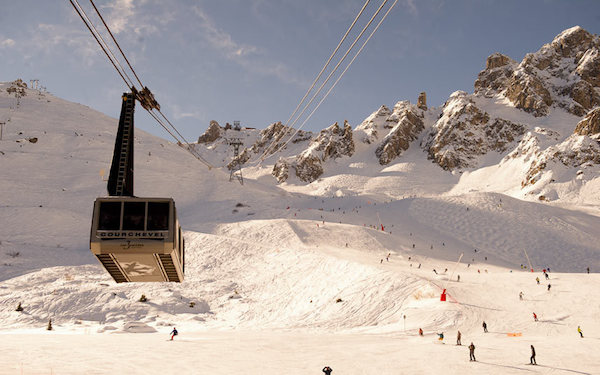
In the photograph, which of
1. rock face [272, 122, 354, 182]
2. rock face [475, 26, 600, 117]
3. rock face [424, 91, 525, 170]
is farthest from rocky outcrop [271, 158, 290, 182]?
rock face [475, 26, 600, 117]

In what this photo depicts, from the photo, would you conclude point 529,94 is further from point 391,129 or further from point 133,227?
point 133,227

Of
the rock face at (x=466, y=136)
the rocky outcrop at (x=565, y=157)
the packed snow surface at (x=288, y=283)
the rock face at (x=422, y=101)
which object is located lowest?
the packed snow surface at (x=288, y=283)

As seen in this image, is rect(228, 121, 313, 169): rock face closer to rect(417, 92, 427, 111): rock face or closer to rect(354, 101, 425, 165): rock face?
rect(354, 101, 425, 165): rock face

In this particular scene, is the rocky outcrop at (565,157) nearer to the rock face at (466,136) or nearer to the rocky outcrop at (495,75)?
the rock face at (466,136)

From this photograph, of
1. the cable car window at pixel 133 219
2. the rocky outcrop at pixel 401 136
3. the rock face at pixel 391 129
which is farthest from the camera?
the rock face at pixel 391 129

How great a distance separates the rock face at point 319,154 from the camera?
121 m

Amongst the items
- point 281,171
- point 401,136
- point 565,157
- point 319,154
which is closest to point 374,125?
point 401,136

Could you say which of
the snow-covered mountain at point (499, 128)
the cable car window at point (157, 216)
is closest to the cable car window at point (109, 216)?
the cable car window at point (157, 216)

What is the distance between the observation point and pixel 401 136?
451ft

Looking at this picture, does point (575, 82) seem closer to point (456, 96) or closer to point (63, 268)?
point (456, 96)

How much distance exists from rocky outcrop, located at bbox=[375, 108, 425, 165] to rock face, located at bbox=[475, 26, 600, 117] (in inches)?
1178

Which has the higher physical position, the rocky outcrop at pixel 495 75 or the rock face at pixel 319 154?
the rocky outcrop at pixel 495 75

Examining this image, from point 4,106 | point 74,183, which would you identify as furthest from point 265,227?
point 4,106

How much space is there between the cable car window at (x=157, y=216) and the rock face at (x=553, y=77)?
481ft
